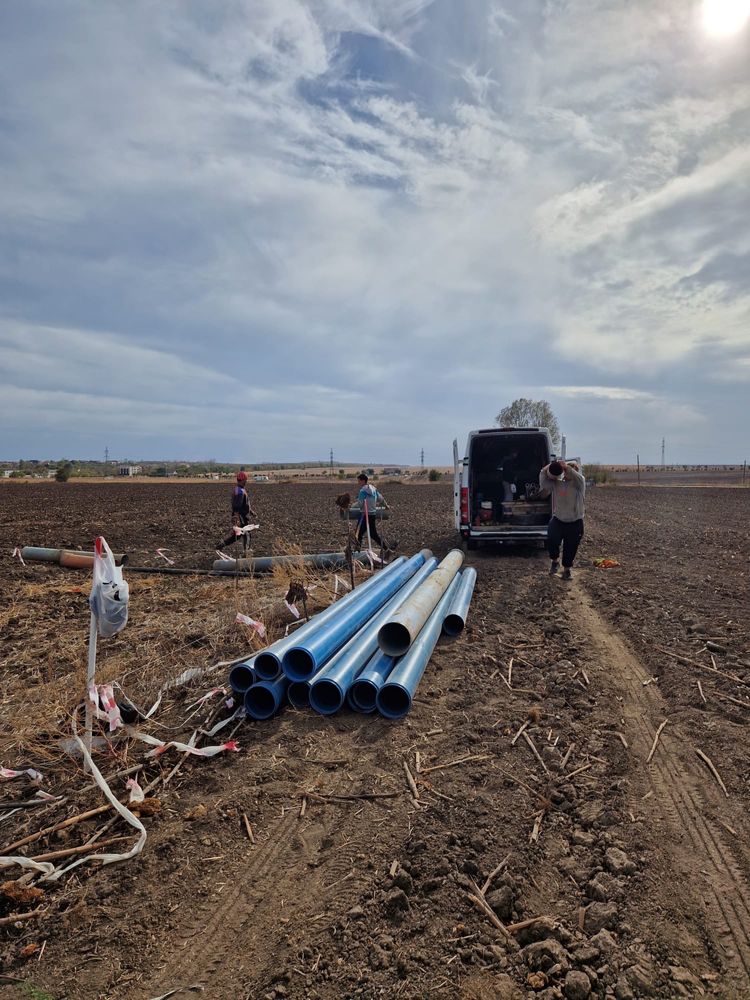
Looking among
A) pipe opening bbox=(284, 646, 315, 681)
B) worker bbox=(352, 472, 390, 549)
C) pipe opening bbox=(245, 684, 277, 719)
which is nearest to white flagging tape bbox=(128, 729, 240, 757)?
pipe opening bbox=(245, 684, 277, 719)

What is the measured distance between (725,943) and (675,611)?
5327 mm

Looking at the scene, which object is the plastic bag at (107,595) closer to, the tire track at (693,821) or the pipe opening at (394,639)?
the pipe opening at (394,639)

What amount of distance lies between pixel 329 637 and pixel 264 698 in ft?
2.37

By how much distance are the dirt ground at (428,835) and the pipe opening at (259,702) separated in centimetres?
14

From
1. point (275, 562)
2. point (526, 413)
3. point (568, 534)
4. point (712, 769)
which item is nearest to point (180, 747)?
point (712, 769)

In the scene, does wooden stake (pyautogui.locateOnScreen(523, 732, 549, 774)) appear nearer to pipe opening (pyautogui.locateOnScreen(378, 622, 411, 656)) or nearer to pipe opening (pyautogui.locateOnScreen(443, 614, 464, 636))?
pipe opening (pyautogui.locateOnScreen(378, 622, 411, 656))

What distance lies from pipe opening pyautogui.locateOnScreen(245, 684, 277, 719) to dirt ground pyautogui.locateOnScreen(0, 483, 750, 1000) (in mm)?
141

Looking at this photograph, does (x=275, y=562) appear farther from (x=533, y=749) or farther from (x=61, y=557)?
(x=533, y=749)

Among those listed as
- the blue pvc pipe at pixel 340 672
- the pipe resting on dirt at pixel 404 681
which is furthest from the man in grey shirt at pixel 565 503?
the blue pvc pipe at pixel 340 672

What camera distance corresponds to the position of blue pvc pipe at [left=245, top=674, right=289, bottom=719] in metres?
4.61

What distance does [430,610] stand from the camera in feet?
19.8

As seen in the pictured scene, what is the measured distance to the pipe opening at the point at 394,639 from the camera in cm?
514

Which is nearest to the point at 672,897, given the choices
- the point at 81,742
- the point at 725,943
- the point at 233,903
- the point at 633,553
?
the point at 725,943

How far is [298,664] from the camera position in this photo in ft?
15.7
